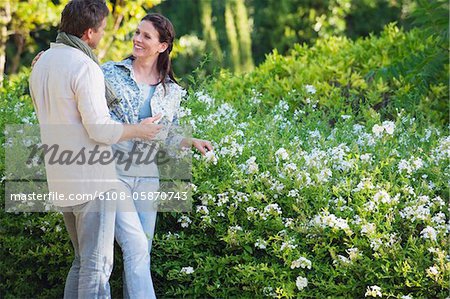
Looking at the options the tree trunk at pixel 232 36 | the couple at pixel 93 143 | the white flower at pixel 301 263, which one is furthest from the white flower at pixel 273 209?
the tree trunk at pixel 232 36

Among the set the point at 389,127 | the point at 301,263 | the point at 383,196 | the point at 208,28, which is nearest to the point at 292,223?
the point at 301,263

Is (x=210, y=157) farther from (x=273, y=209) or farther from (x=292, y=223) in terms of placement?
(x=292, y=223)

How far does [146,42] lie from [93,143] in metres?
0.81

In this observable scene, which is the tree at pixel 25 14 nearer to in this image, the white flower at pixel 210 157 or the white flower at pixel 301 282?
the white flower at pixel 210 157

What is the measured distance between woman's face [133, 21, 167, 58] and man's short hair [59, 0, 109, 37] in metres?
0.58

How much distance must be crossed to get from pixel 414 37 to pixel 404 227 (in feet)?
10.7

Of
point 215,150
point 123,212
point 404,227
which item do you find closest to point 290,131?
point 215,150

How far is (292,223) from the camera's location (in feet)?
12.8

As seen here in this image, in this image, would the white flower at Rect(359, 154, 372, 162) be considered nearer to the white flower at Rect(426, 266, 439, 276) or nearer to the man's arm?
the white flower at Rect(426, 266, 439, 276)

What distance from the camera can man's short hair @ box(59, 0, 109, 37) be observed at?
343cm

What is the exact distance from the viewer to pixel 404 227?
3.96 meters

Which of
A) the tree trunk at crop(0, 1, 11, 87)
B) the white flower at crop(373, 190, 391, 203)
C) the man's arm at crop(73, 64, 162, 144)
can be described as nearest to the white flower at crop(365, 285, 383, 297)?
the white flower at crop(373, 190, 391, 203)

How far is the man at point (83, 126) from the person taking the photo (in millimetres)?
3330

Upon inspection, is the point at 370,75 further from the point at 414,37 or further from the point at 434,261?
the point at 434,261
